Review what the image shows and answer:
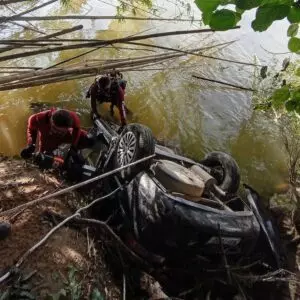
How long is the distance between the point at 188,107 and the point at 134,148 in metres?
5.38

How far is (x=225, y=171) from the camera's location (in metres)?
5.17

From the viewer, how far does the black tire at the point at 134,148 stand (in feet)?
13.5

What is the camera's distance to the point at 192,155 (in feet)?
24.8

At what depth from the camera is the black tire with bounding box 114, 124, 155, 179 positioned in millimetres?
4105

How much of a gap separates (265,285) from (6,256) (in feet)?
10.1

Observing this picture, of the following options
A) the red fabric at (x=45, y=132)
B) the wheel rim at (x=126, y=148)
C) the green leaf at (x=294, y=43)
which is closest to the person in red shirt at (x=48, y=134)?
the red fabric at (x=45, y=132)

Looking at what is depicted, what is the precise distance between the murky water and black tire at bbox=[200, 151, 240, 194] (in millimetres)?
1958

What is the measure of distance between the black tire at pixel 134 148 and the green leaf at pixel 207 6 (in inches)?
123

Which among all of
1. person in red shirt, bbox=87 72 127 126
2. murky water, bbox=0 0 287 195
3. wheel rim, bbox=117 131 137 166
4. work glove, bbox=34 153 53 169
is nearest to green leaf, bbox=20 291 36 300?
wheel rim, bbox=117 131 137 166

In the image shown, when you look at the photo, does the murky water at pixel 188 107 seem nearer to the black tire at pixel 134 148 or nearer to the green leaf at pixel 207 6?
the black tire at pixel 134 148

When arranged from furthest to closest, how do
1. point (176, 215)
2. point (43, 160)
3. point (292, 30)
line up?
1. point (43, 160)
2. point (176, 215)
3. point (292, 30)

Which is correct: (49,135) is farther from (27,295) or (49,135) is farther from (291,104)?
(291,104)

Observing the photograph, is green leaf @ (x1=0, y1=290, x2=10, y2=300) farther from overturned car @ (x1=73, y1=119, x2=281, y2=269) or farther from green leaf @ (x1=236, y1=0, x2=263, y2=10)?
green leaf @ (x1=236, y1=0, x2=263, y2=10)

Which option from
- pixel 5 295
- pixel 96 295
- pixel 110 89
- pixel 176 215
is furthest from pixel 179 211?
pixel 110 89
